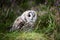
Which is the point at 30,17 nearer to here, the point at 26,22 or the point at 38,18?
the point at 26,22

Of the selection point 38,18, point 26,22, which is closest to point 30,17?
point 26,22

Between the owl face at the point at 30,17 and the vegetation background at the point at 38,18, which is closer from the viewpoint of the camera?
the vegetation background at the point at 38,18

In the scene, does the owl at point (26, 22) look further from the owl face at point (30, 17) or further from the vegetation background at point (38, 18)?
the vegetation background at point (38, 18)

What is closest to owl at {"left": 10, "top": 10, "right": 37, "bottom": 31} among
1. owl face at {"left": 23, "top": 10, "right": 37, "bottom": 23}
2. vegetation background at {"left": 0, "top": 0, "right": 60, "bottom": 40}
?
owl face at {"left": 23, "top": 10, "right": 37, "bottom": 23}

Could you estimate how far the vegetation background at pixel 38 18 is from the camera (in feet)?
14.6

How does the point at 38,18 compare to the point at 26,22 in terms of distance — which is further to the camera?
the point at 38,18

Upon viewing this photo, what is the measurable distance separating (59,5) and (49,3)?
1.22 feet

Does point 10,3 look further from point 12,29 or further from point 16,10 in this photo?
point 12,29

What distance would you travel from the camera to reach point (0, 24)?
195 inches

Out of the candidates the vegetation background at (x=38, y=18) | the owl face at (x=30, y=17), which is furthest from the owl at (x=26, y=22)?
→ the vegetation background at (x=38, y=18)

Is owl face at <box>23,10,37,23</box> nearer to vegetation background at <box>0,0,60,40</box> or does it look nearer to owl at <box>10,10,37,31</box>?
owl at <box>10,10,37,31</box>

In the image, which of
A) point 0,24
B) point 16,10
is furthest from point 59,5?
point 0,24

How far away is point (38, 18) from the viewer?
4.93 metres

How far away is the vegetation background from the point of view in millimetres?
4465
